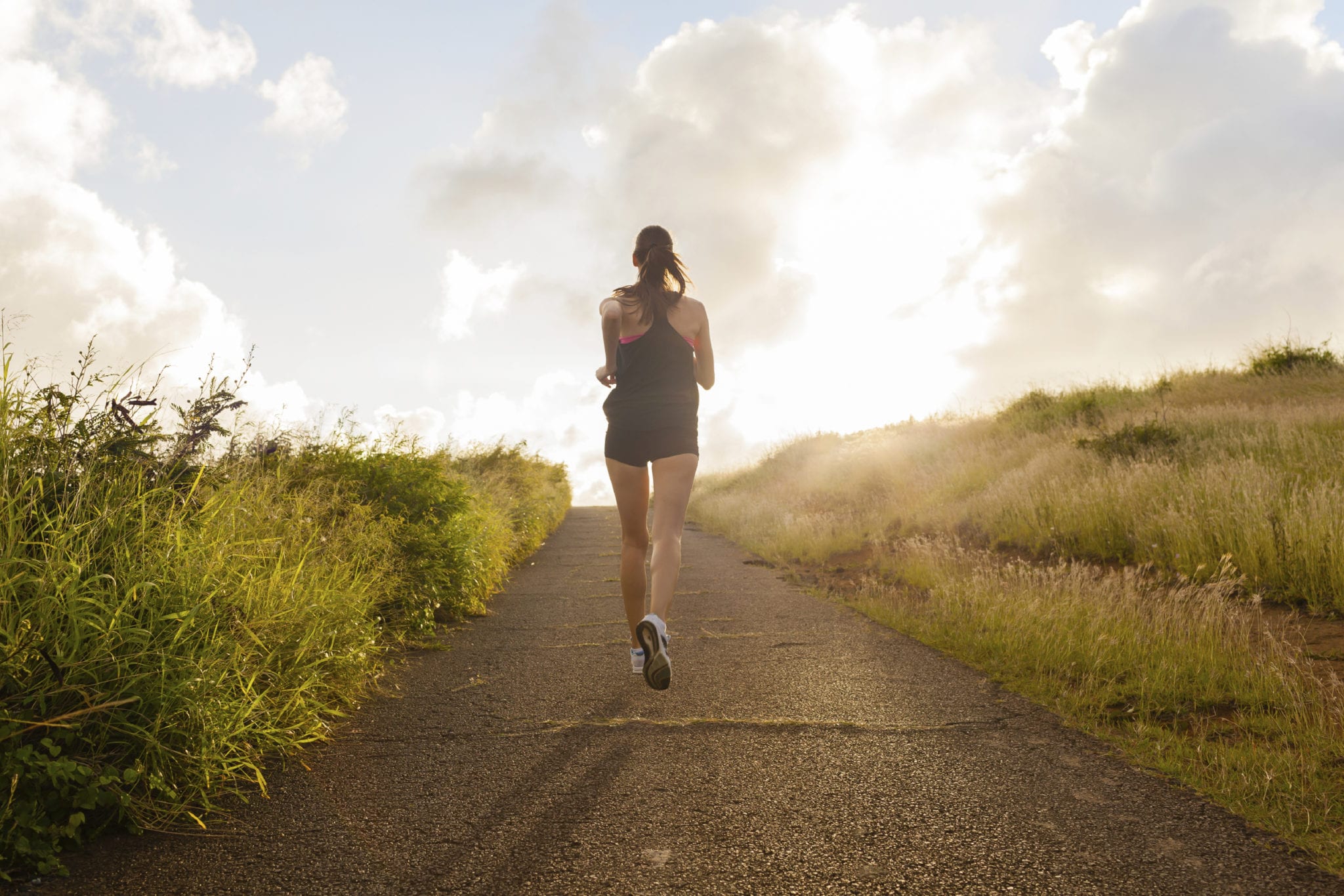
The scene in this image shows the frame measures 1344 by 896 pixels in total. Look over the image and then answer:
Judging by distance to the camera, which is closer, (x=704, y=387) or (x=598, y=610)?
(x=704, y=387)

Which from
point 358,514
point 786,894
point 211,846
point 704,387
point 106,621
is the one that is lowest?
point 786,894

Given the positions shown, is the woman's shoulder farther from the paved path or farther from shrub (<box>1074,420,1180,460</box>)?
shrub (<box>1074,420,1180,460</box>)

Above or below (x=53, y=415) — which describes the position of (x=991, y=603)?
below

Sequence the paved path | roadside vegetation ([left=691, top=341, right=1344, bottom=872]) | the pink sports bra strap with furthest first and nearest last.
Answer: the pink sports bra strap
roadside vegetation ([left=691, top=341, right=1344, bottom=872])
the paved path

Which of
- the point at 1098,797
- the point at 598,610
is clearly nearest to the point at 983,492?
the point at 598,610

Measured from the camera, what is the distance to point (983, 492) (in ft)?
37.9

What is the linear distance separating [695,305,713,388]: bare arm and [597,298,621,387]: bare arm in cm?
47

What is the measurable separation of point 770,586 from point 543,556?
14.6 feet

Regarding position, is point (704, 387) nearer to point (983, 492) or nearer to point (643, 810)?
point (643, 810)

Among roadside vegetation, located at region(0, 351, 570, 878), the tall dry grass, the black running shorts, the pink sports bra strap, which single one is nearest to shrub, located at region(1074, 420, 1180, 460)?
the tall dry grass

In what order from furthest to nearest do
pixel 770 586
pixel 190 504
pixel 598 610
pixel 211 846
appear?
pixel 770 586, pixel 598 610, pixel 190 504, pixel 211 846

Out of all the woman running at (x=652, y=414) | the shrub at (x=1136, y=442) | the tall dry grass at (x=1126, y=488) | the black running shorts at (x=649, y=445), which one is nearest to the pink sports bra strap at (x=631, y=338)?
the woman running at (x=652, y=414)

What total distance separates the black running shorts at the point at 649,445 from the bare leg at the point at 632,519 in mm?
50

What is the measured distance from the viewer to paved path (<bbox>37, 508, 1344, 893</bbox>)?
2.18m
